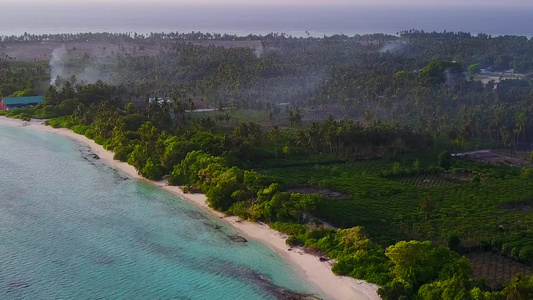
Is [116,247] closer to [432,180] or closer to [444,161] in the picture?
[432,180]

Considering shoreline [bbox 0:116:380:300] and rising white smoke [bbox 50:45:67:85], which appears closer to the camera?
shoreline [bbox 0:116:380:300]

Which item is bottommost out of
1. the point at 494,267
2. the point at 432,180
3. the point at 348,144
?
the point at 494,267

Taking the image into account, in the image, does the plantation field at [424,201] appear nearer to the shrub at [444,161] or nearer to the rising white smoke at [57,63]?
the shrub at [444,161]

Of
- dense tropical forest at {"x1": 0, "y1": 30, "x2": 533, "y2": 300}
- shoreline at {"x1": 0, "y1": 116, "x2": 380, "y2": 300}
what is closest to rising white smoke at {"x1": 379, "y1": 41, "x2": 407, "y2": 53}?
dense tropical forest at {"x1": 0, "y1": 30, "x2": 533, "y2": 300}

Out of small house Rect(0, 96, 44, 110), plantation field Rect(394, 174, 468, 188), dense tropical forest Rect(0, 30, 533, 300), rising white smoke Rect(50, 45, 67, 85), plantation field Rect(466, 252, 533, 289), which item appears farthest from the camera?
rising white smoke Rect(50, 45, 67, 85)

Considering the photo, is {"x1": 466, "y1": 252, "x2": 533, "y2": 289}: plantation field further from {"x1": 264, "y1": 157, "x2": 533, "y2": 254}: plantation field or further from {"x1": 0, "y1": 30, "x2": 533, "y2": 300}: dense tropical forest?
{"x1": 264, "y1": 157, "x2": 533, "y2": 254}: plantation field

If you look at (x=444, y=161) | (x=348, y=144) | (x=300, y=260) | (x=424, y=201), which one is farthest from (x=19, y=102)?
(x=424, y=201)

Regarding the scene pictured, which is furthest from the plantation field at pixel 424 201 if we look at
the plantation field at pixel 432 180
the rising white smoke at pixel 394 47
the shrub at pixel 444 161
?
the rising white smoke at pixel 394 47
